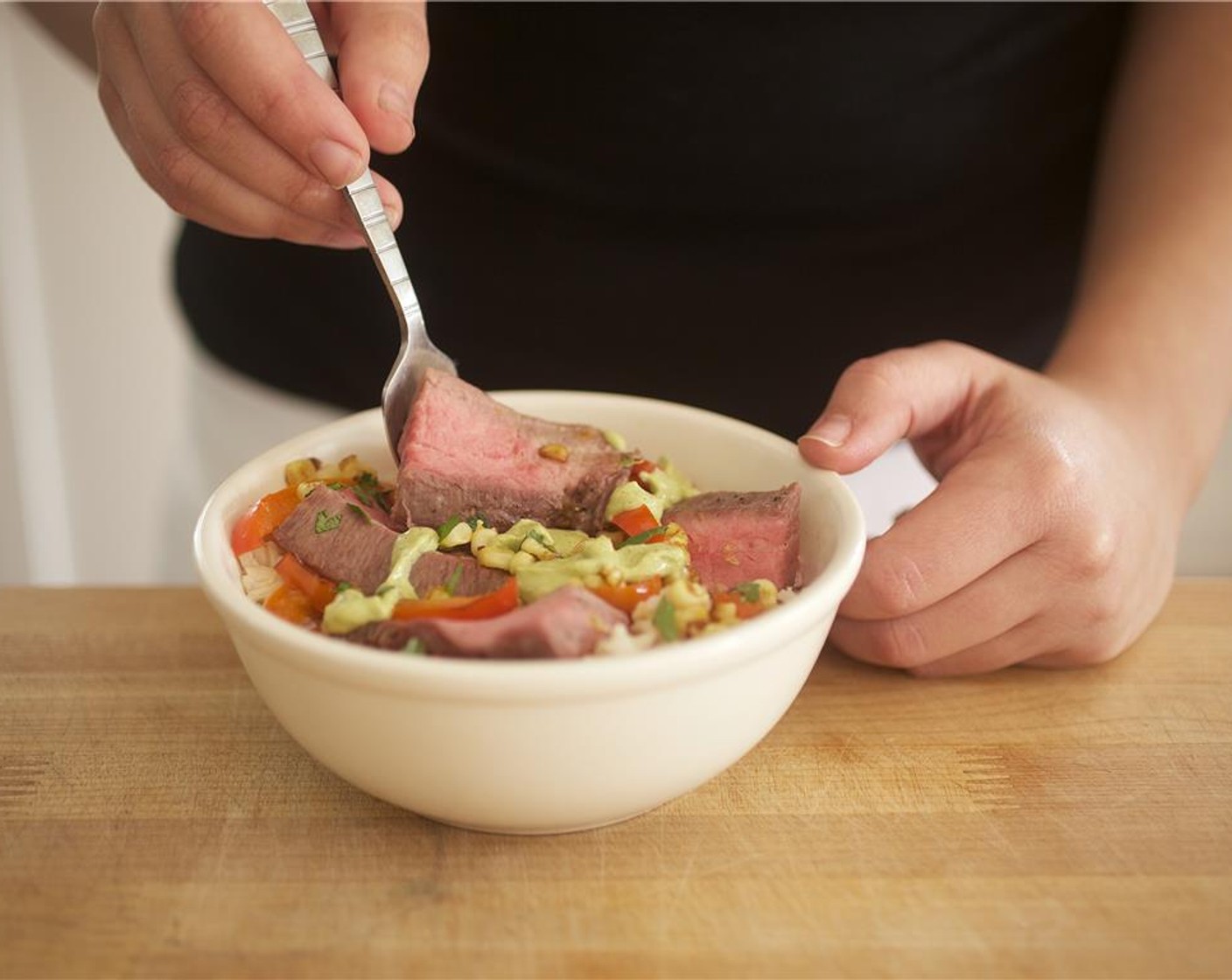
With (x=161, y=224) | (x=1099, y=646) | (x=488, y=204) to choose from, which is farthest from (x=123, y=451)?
(x=1099, y=646)

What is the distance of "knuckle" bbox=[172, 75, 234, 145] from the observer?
1.54 meters

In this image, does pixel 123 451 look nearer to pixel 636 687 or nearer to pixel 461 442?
pixel 461 442

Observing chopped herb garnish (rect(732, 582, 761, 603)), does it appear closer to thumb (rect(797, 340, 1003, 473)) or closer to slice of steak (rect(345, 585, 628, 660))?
slice of steak (rect(345, 585, 628, 660))

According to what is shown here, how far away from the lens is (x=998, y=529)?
1.62 metres

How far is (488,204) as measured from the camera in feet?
7.79

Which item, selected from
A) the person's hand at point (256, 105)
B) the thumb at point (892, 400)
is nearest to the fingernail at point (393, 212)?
the person's hand at point (256, 105)

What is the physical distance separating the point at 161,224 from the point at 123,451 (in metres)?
0.77

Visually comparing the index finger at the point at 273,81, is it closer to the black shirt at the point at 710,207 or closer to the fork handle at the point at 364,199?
the fork handle at the point at 364,199

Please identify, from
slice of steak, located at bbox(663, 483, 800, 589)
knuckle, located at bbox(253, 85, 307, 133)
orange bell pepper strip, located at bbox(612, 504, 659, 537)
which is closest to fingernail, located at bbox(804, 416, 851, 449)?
slice of steak, located at bbox(663, 483, 800, 589)

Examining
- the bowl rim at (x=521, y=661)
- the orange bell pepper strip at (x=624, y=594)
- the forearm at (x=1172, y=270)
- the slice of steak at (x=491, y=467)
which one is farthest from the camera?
the forearm at (x=1172, y=270)

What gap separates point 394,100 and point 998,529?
0.94 m

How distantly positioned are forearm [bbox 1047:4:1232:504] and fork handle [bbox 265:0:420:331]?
100 centimetres

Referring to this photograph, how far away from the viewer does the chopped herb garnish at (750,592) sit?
4.44ft

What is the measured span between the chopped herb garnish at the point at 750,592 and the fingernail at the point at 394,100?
0.71m
